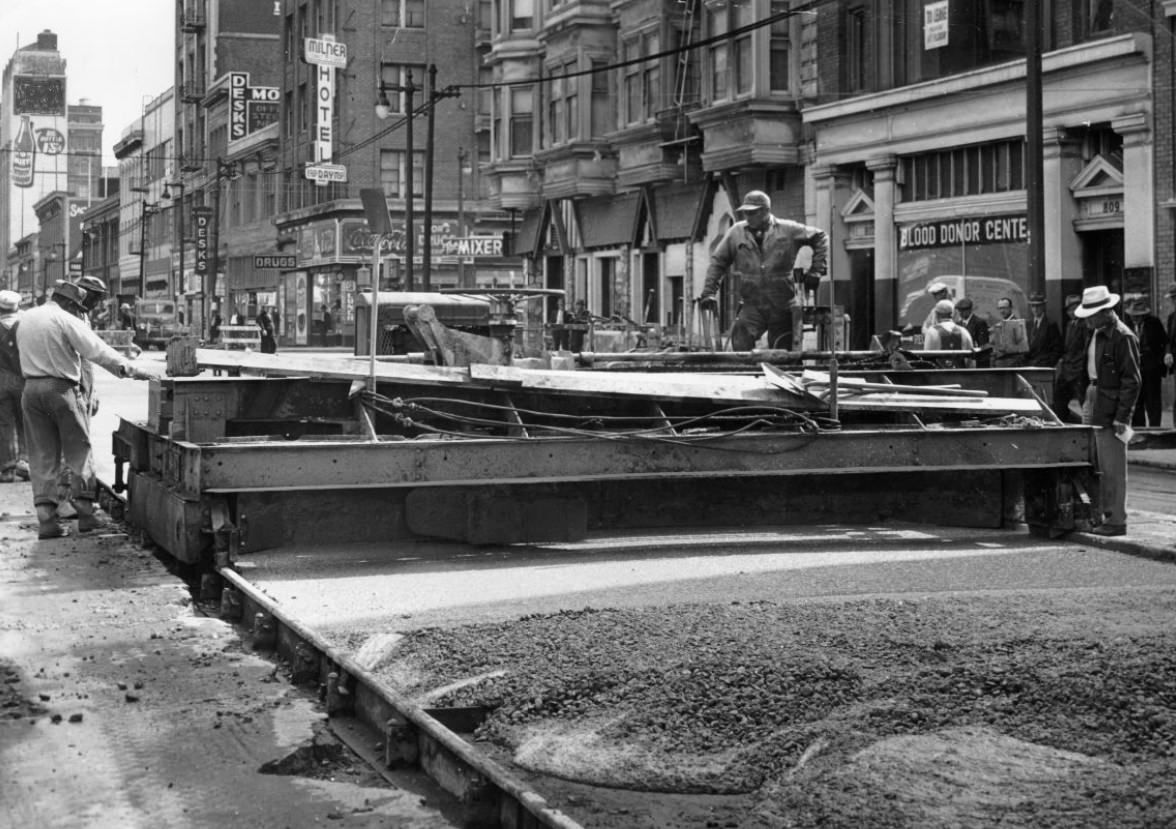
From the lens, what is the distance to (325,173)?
2586 inches

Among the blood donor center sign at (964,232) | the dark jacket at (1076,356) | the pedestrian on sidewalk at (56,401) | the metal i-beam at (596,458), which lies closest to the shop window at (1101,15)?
the blood donor center sign at (964,232)

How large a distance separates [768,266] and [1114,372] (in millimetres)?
3016

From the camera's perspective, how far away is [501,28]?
52.7m

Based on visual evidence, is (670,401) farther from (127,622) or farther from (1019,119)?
(1019,119)

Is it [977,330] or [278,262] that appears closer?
[977,330]

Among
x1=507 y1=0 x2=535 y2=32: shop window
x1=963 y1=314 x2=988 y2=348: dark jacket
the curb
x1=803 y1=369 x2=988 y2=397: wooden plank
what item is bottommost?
the curb

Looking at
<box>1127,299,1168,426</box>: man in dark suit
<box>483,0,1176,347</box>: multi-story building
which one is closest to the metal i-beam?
<box>483,0,1176,347</box>: multi-story building

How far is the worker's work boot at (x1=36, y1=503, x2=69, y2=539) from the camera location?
41.4 feet

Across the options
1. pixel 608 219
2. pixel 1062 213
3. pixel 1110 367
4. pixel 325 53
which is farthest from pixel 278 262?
pixel 1110 367

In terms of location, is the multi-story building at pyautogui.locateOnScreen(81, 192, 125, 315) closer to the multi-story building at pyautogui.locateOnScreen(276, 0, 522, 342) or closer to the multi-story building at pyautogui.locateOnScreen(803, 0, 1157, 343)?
the multi-story building at pyautogui.locateOnScreen(276, 0, 522, 342)

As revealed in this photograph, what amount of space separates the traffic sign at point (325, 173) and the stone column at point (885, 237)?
116 feet

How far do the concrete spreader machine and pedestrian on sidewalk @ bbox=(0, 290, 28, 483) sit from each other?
474 centimetres

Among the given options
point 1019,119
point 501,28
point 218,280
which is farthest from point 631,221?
point 218,280

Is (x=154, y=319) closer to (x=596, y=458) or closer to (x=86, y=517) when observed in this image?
(x=86, y=517)
